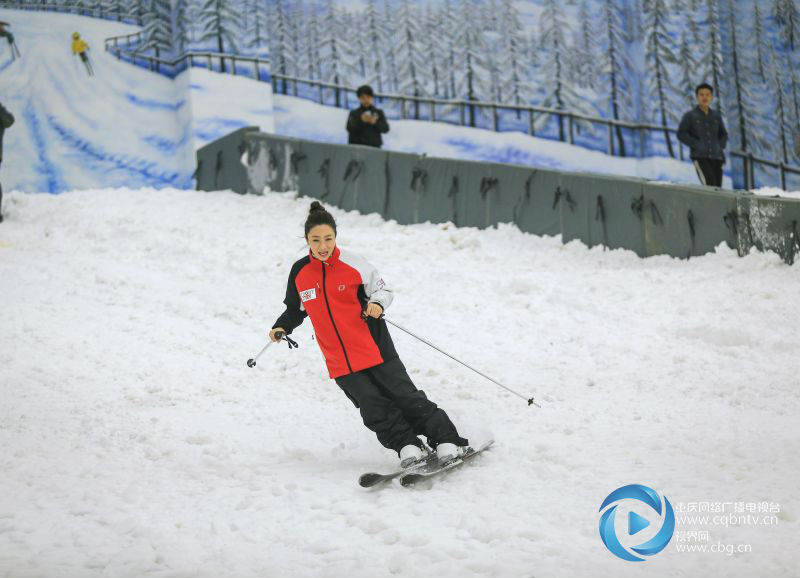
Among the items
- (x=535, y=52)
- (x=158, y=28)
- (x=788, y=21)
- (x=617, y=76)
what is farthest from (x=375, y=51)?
(x=788, y=21)

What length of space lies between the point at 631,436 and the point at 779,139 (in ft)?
38.9

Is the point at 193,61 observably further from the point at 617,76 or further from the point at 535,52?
the point at 617,76

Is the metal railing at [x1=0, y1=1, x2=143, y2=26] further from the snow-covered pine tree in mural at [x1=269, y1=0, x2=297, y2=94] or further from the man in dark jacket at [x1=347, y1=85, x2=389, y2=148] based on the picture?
the man in dark jacket at [x1=347, y1=85, x2=389, y2=148]

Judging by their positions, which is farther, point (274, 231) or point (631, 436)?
point (274, 231)

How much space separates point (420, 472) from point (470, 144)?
12054 millimetres

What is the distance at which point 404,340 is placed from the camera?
704 cm

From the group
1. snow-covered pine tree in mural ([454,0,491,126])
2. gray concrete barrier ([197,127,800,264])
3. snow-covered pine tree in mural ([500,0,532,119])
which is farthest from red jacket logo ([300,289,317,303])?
snow-covered pine tree in mural ([500,0,532,119])

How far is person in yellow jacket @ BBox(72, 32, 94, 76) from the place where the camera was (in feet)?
46.3

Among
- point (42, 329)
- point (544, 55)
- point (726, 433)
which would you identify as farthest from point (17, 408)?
point (544, 55)

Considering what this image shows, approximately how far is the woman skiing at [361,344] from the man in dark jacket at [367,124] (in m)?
7.80

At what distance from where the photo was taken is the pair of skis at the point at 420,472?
412 centimetres

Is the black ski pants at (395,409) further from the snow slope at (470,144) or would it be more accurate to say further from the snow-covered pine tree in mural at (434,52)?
the snow-covered pine tree in mural at (434,52)

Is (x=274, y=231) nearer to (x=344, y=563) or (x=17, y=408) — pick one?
(x=17, y=408)

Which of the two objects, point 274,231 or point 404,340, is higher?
point 274,231
